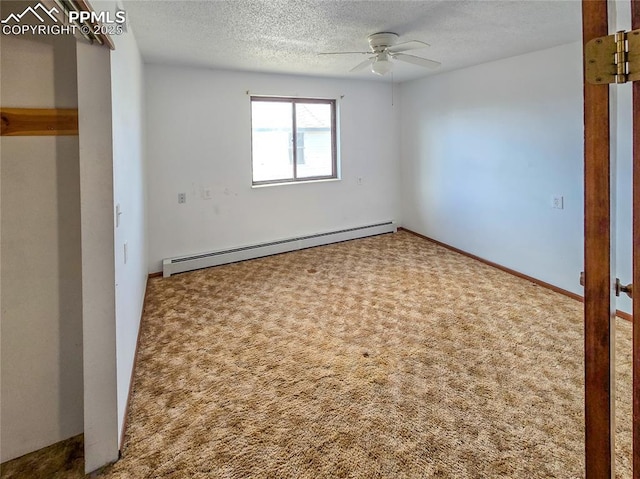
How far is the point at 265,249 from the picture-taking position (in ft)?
16.6

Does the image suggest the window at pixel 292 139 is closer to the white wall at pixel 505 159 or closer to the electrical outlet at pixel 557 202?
the white wall at pixel 505 159

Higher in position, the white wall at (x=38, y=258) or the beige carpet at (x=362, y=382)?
the white wall at (x=38, y=258)

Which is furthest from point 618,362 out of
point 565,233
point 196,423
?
point 196,423

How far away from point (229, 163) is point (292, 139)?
1032 millimetres

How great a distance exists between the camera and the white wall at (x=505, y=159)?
3.66 metres

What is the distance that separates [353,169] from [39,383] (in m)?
4.78

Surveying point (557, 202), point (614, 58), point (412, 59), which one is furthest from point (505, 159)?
point (614, 58)

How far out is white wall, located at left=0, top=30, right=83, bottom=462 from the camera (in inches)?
64.2

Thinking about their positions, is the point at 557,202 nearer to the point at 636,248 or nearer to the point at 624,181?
the point at 624,181

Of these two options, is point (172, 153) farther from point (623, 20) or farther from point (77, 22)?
point (623, 20)

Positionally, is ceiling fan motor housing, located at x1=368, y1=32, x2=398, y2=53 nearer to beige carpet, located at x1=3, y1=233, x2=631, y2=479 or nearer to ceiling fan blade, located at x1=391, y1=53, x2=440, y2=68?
ceiling fan blade, located at x1=391, y1=53, x2=440, y2=68

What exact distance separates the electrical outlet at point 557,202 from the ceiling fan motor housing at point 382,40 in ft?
7.20

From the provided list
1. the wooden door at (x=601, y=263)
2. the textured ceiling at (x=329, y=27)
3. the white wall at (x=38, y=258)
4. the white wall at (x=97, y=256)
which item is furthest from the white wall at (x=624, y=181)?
the white wall at (x=38, y=258)

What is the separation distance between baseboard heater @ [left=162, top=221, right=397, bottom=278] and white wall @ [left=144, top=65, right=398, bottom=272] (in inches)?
4.6
